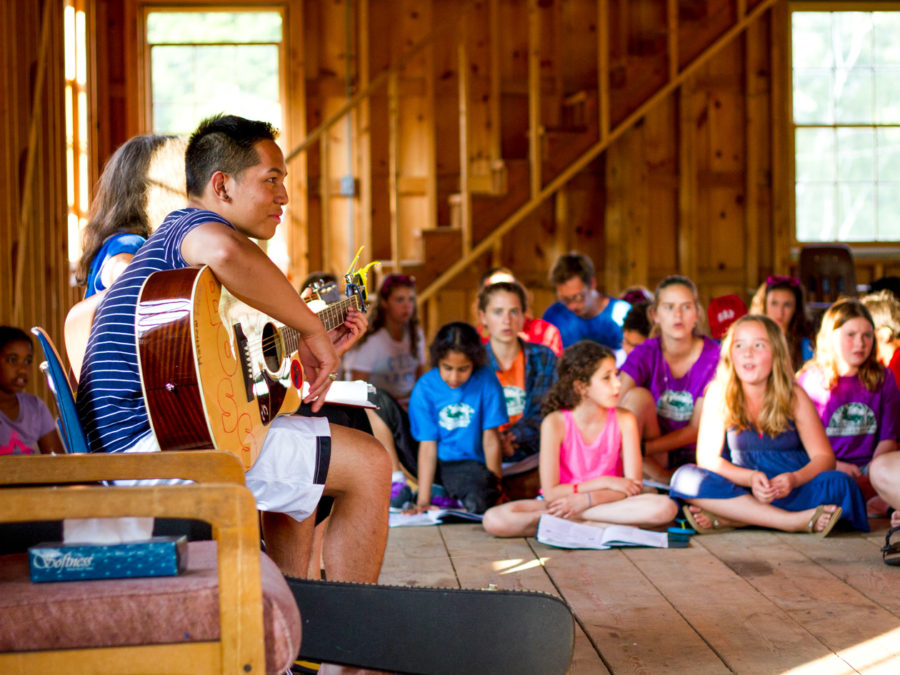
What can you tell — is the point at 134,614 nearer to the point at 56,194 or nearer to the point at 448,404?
the point at 448,404

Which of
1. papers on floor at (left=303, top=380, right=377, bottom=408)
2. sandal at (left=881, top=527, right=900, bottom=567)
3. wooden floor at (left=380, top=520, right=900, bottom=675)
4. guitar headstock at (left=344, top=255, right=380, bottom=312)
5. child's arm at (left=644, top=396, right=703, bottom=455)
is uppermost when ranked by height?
guitar headstock at (left=344, top=255, right=380, bottom=312)

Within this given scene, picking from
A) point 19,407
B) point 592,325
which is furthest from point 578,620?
point 592,325

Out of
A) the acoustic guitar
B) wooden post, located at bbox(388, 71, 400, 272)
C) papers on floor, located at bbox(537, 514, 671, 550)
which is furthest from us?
wooden post, located at bbox(388, 71, 400, 272)

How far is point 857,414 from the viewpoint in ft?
13.2

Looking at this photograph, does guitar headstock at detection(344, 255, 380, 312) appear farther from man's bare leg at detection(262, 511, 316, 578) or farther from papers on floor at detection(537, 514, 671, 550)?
A: papers on floor at detection(537, 514, 671, 550)

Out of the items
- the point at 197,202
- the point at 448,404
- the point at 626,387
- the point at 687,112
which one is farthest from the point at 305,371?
the point at 687,112

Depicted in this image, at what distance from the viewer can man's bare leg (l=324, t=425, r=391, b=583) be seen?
2119 millimetres

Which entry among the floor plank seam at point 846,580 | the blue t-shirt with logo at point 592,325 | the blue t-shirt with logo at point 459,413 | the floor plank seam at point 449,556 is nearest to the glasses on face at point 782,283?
the blue t-shirt with logo at point 592,325

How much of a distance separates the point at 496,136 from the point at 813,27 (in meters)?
2.66

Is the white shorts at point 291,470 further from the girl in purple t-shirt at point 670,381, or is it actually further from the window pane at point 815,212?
the window pane at point 815,212

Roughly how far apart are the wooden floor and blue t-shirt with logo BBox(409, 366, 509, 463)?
1.33 ft

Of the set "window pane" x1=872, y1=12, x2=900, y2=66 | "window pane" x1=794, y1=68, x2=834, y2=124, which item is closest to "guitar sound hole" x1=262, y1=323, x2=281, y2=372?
"window pane" x1=794, y1=68, x2=834, y2=124

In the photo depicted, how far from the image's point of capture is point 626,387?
4.30 metres

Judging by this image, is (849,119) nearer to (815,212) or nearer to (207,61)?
(815,212)
